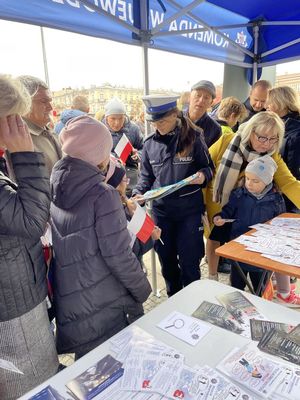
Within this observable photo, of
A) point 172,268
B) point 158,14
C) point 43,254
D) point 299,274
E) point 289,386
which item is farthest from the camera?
point 158,14

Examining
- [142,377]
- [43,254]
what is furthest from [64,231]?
[142,377]

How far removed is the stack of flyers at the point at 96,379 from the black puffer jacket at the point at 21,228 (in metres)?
0.35

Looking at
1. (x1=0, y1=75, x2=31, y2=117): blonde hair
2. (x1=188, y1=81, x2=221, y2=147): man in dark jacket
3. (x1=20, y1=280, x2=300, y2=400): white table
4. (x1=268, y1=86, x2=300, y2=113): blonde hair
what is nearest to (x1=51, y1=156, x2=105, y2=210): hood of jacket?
(x1=0, y1=75, x2=31, y2=117): blonde hair

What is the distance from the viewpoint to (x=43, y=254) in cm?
119

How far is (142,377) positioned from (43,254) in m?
0.59

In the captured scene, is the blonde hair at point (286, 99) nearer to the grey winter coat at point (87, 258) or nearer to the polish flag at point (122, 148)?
the polish flag at point (122, 148)

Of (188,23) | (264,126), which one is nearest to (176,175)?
(264,126)

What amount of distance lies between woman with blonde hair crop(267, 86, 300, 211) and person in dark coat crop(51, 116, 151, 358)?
1.63 m

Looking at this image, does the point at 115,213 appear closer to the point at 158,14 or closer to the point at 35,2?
the point at 35,2

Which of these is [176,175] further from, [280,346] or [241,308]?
[280,346]

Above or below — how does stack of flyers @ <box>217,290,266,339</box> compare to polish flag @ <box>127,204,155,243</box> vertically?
below

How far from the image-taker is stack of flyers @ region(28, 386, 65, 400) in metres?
0.80

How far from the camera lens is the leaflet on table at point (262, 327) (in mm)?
996

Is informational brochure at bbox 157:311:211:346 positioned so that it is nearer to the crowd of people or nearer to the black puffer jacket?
the crowd of people
